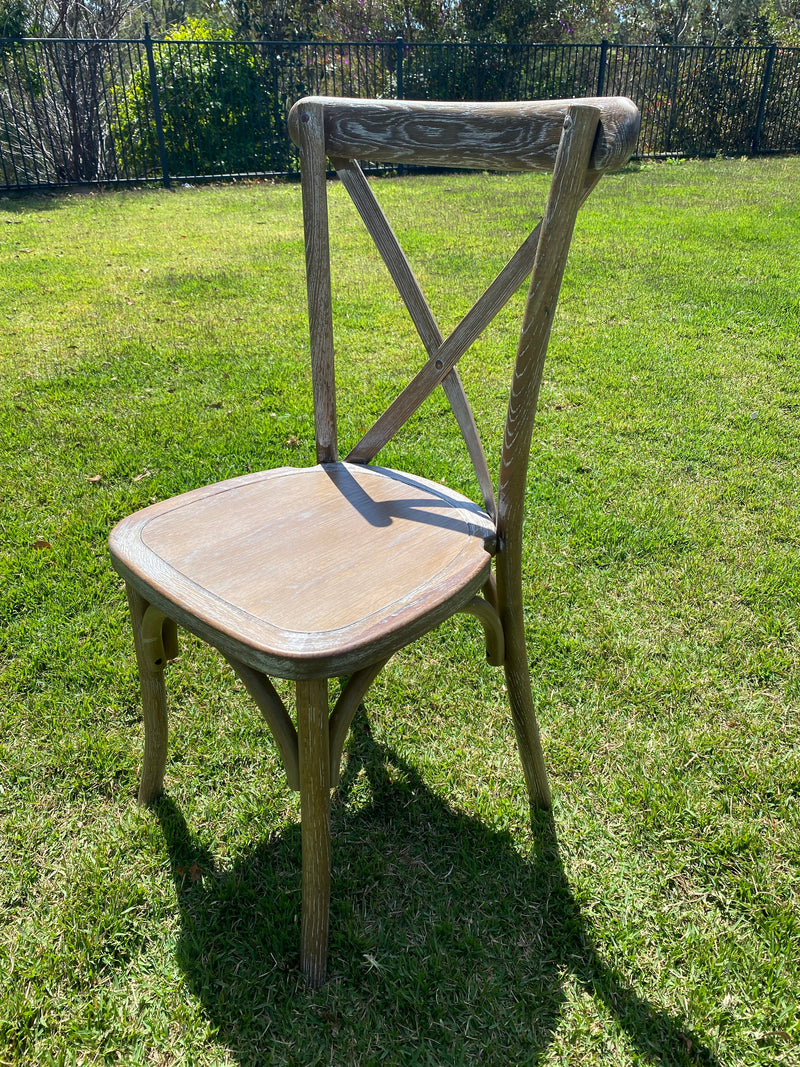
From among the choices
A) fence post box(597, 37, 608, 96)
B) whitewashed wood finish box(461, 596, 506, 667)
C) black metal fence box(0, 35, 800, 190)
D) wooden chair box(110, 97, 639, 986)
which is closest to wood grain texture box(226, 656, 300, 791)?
wooden chair box(110, 97, 639, 986)

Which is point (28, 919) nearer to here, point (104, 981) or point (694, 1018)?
point (104, 981)

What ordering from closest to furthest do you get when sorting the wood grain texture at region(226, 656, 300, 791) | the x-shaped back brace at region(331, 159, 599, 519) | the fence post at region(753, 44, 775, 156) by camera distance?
the wood grain texture at region(226, 656, 300, 791) → the x-shaped back brace at region(331, 159, 599, 519) → the fence post at region(753, 44, 775, 156)

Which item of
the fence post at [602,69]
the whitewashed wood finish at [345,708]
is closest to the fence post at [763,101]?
the fence post at [602,69]

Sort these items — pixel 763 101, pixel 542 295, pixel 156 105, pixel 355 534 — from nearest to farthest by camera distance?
pixel 542 295 → pixel 355 534 → pixel 156 105 → pixel 763 101

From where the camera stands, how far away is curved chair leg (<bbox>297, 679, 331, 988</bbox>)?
1.22 metres

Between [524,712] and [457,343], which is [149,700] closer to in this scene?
[524,712]

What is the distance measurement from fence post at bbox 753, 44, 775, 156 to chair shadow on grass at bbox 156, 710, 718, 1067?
13.6 meters

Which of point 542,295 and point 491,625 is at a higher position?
point 542,295

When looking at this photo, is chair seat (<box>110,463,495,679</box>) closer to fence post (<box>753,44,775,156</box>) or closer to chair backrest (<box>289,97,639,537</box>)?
chair backrest (<box>289,97,639,537</box>)

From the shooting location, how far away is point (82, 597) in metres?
2.43

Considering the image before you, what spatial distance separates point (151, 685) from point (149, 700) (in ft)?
0.16

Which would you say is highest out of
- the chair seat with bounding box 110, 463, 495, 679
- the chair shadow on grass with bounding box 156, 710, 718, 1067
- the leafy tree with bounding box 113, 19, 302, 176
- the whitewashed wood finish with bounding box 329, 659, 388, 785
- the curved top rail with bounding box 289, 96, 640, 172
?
the leafy tree with bounding box 113, 19, 302, 176

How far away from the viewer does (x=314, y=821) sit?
4.32 feet

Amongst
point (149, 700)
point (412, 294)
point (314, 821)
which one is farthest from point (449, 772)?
point (412, 294)
